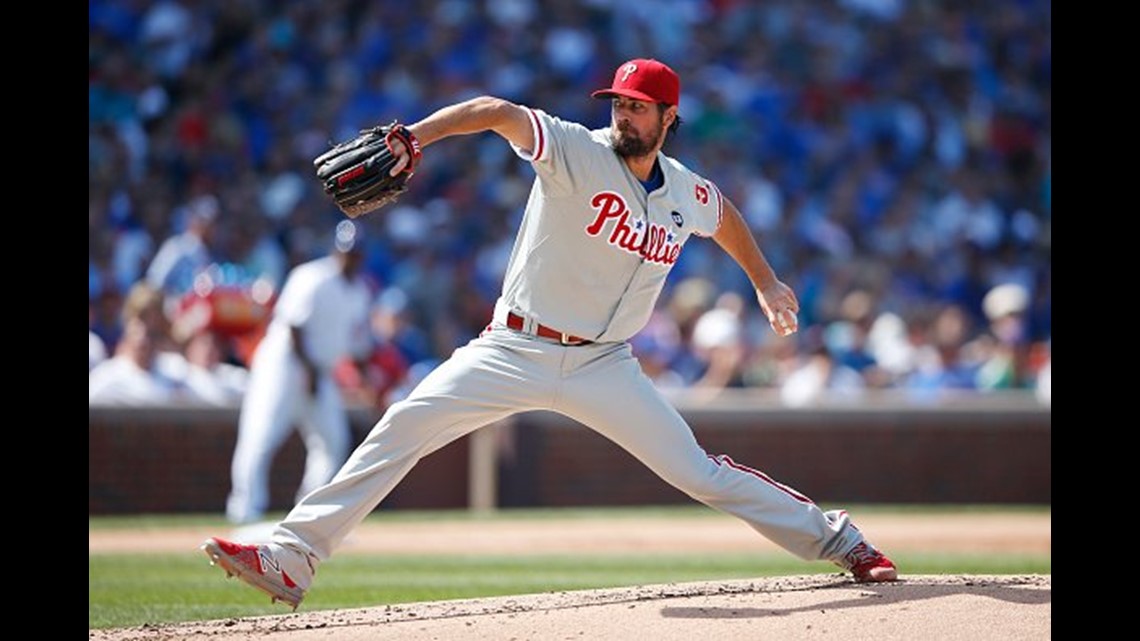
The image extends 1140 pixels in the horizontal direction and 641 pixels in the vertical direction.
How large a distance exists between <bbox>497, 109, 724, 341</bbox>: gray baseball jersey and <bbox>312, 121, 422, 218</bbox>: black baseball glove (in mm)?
474

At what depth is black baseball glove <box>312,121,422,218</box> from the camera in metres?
5.45

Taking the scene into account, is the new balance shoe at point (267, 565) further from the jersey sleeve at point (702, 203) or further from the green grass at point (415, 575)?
the jersey sleeve at point (702, 203)

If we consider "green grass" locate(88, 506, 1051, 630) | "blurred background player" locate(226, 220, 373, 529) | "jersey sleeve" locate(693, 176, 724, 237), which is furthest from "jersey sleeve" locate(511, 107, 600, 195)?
"blurred background player" locate(226, 220, 373, 529)

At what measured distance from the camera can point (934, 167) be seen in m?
19.2

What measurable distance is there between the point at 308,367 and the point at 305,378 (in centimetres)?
9

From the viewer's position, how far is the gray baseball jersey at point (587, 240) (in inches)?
232

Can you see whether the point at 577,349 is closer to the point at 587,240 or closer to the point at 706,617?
the point at 587,240

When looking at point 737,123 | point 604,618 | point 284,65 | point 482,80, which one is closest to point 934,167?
point 737,123

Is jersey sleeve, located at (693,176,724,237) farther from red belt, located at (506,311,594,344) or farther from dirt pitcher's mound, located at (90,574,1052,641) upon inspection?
dirt pitcher's mound, located at (90,574,1052,641)

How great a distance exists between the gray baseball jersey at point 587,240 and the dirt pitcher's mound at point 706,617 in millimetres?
947

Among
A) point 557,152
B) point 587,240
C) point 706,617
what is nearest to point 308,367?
point 587,240

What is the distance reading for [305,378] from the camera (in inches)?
442
